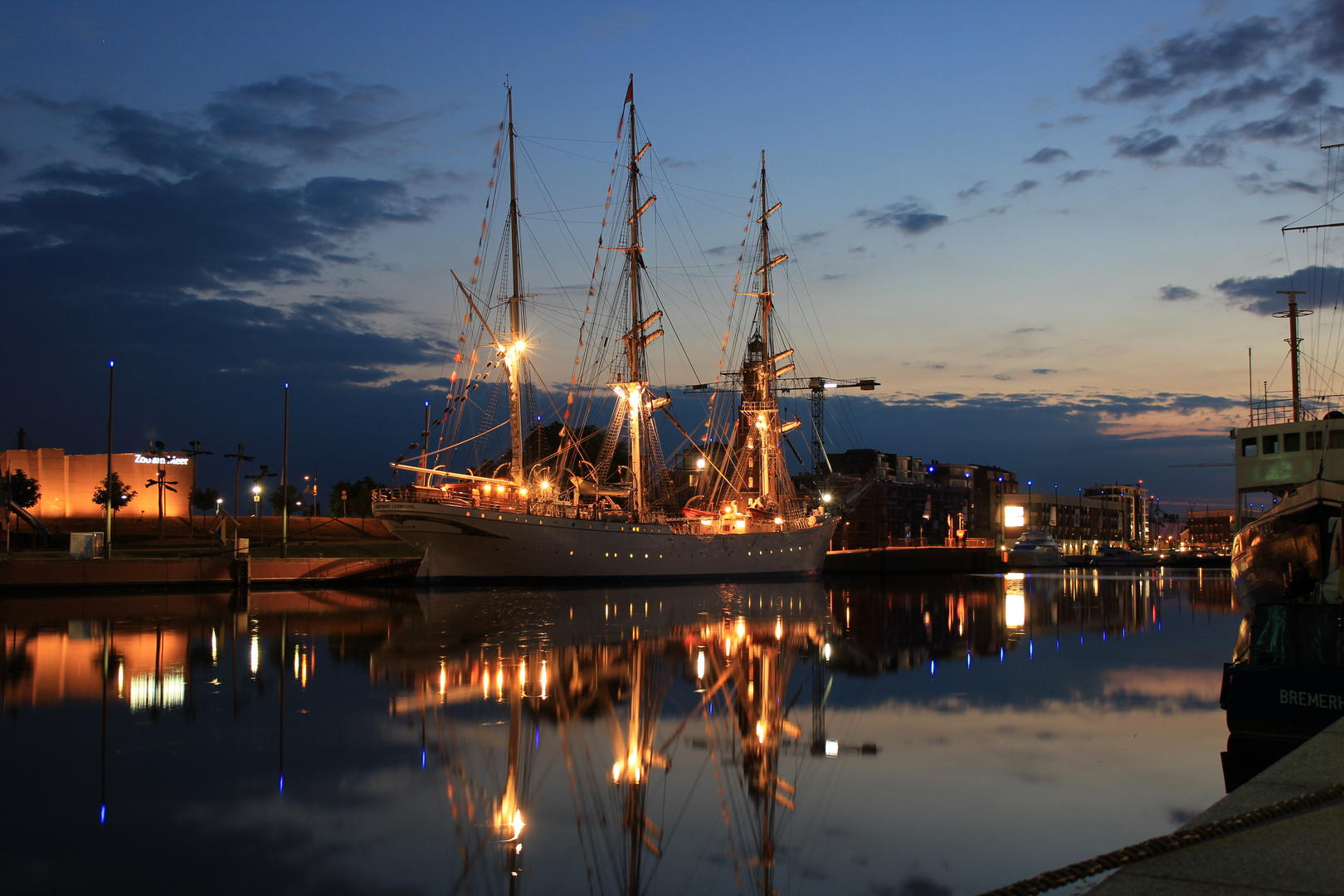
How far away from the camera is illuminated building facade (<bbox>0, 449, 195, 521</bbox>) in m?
92.8

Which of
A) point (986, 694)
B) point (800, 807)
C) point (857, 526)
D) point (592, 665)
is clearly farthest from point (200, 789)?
point (857, 526)

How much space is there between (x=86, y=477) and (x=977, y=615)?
91.3m

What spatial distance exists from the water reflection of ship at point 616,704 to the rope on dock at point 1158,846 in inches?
109

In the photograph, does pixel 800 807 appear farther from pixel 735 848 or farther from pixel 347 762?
pixel 347 762

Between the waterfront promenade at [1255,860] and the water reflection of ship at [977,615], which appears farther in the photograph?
the water reflection of ship at [977,615]

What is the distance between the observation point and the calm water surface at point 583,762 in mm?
7586

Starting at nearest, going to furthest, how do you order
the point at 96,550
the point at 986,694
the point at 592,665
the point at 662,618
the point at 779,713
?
the point at 779,713
the point at 986,694
the point at 592,665
the point at 662,618
the point at 96,550

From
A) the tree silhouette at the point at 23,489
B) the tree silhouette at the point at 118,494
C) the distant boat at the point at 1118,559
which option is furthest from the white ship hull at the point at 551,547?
the distant boat at the point at 1118,559

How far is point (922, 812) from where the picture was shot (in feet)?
29.9

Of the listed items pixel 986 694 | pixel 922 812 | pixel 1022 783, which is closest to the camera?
pixel 922 812

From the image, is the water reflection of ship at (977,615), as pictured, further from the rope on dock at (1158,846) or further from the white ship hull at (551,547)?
the rope on dock at (1158,846)

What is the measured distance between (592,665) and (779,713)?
5507 millimetres

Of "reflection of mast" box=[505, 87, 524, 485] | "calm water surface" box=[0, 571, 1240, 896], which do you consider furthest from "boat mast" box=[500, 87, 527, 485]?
"calm water surface" box=[0, 571, 1240, 896]

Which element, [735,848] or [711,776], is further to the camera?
[711,776]
